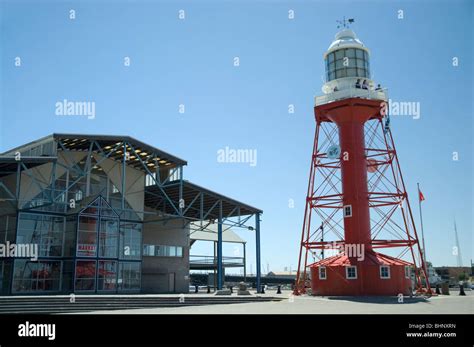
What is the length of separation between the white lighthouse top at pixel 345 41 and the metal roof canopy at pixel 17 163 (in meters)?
22.0

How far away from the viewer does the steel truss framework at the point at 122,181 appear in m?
31.2

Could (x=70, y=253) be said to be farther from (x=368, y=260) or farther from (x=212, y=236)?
(x=212, y=236)

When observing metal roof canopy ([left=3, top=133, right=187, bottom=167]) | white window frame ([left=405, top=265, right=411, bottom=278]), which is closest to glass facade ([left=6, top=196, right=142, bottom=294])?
metal roof canopy ([left=3, top=133, right=187, bottom=167])

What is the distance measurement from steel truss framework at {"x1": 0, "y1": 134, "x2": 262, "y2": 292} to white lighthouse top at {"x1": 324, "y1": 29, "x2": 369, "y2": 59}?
1504 cm

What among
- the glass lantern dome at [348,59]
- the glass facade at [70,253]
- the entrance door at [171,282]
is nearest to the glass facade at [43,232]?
the glass facade at [70,253]

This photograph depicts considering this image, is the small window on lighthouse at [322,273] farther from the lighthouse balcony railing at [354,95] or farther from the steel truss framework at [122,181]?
the lighthouse balcony railing at [354,95]

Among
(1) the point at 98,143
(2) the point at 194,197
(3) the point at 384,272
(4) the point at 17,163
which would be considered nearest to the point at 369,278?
(3) the point at 384,272

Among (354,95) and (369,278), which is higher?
(354,95)

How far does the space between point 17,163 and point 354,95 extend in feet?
78.4

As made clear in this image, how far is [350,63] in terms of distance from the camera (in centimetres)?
3512
